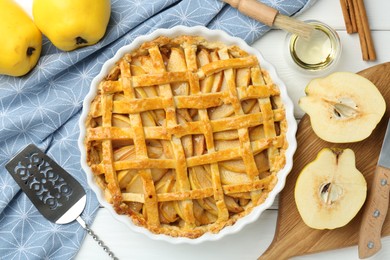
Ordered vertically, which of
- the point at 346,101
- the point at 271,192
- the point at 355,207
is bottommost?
the point at 355,207

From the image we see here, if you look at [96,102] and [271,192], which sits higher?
[96,102]

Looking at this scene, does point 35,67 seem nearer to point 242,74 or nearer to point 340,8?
point 242,74

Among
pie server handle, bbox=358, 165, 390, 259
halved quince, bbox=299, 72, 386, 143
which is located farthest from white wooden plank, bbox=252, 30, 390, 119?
pie server handle, bbox=358, 165, 390, 259

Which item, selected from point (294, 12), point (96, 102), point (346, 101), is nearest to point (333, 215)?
point (346, 101)

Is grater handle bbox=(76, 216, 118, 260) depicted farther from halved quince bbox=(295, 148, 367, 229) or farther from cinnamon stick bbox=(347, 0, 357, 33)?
cinnamon stick bbox=(347, 0, 357, 33)

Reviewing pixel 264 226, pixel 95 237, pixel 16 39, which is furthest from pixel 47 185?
pixel 264 226

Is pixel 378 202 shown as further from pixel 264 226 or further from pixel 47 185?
pixel 47 185

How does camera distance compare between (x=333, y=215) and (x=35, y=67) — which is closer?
(x=333, y=215)

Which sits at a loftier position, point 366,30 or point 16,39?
point 16,39
